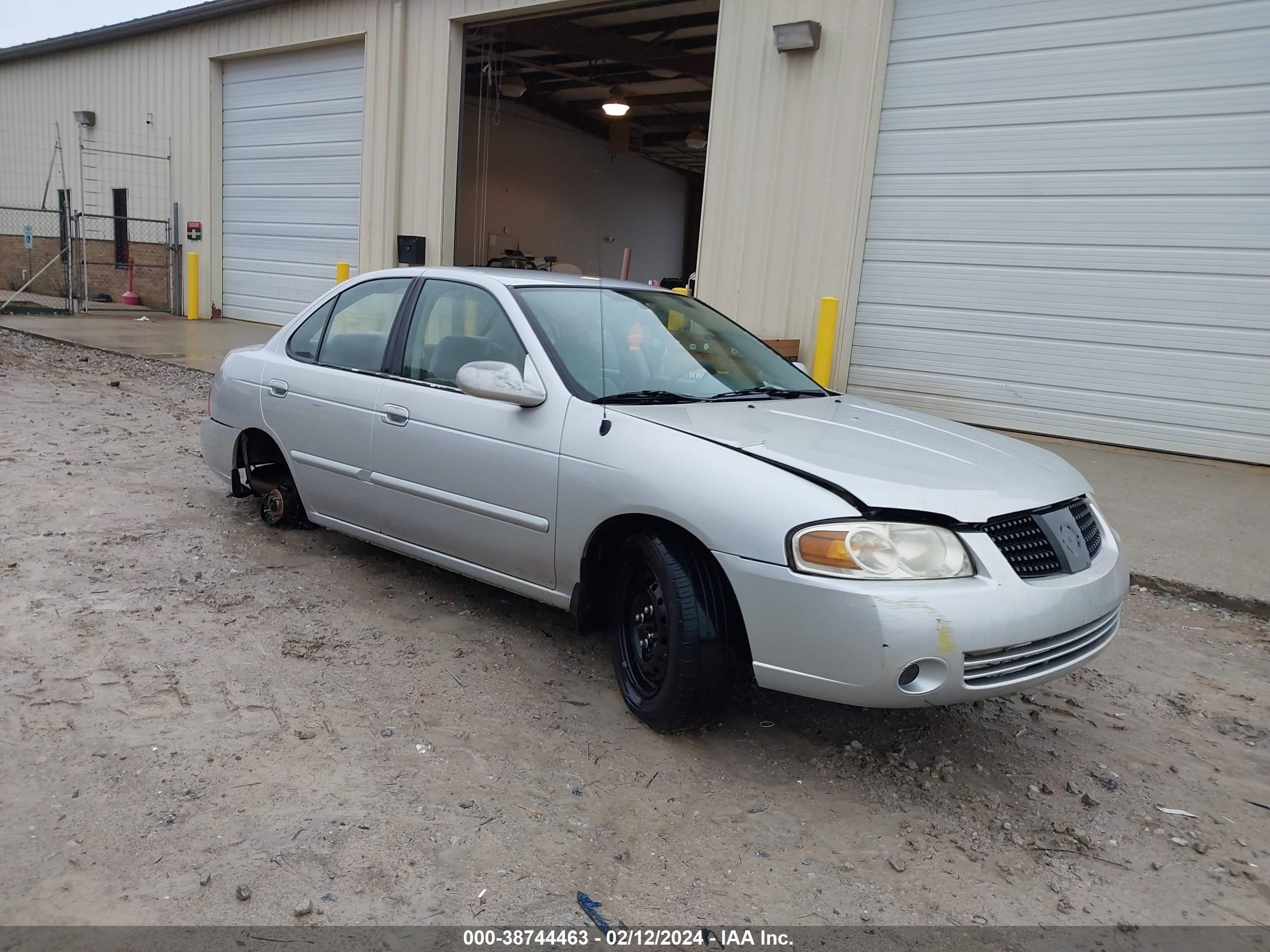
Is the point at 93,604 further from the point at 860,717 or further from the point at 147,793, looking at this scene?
the point at 860,717

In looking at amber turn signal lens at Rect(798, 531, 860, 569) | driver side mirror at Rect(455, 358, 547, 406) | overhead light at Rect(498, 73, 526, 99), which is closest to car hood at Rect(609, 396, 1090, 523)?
amber turn signal lens at Rect(798, 531, 860, 569)

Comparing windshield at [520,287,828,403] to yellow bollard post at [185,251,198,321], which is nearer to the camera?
windshield at [520,287,828,403]

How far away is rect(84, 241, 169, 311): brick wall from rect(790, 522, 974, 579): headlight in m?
19.0

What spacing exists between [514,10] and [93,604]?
1040cm

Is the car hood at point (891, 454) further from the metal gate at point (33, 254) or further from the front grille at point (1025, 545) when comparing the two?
the metal gate at point (33, 254)

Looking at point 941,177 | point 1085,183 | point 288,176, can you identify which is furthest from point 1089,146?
point 288,176

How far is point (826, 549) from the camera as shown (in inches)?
112

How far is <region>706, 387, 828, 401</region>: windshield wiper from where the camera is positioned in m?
3.97

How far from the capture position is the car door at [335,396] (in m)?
4.48

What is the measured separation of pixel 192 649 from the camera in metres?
3.81

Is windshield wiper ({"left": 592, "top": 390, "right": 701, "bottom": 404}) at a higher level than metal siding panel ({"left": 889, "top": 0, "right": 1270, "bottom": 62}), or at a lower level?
lower

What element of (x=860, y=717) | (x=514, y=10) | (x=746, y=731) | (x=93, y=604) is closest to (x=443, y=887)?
(x=746, y=731)

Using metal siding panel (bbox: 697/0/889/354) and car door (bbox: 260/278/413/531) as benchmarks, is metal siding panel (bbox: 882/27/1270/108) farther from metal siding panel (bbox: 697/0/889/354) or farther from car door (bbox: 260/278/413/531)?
car door (bbox: 260/278/413/531)

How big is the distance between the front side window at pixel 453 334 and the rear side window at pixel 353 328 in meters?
0.20
